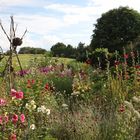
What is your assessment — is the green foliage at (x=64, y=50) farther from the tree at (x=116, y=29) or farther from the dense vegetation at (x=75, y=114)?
the dense vegetation at (x=75, y=114)

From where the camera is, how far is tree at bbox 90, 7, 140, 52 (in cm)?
5103

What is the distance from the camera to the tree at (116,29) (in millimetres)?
51031

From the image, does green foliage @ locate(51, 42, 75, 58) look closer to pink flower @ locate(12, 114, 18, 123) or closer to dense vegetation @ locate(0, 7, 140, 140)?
dense vegetation @ locate(0, 7, 140, 140)

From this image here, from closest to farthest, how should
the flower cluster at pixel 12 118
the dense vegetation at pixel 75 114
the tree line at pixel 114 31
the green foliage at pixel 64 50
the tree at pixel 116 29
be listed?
the flower cluster at pixel 12 118, the dense vegetation at pixel 75 114, the tree line at pixel 114 31, the tree at pixel 116 29, the green foliage at pixel 64 50

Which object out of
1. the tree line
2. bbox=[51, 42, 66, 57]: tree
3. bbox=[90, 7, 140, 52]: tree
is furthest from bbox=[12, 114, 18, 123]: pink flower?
bbox=[51, 42, 66, 57]: tree

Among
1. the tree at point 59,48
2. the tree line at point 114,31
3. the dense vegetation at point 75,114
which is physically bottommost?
the dense vegetation at point 75,114

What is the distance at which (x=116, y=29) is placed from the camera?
173 ft

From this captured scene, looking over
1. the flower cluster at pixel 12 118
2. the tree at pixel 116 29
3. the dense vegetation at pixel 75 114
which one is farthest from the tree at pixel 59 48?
the flower cluster at pixel 12 118

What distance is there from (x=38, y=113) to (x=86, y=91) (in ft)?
10.0

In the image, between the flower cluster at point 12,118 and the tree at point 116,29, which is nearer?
the flower cluster at point 12,118

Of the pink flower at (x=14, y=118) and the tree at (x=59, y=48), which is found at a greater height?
the tree at (x=59, y=48)

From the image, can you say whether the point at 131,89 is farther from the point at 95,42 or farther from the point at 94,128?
the point at 95,42

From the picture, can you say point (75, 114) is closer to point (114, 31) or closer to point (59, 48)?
point (114, 31)

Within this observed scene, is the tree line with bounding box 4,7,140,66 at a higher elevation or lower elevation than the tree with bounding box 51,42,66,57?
higher
